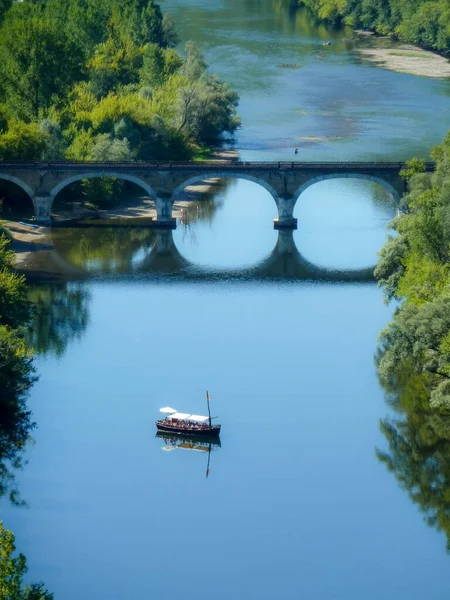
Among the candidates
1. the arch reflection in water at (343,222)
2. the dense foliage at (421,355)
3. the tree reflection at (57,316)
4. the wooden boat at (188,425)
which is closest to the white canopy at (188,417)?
the wooden boat at (188,425)

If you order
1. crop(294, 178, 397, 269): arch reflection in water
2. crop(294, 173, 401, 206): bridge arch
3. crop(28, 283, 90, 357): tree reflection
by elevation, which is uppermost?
crop(294, 173, 401, 206): bridge arch

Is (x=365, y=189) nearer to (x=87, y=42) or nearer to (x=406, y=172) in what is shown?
(x=406, y=172)

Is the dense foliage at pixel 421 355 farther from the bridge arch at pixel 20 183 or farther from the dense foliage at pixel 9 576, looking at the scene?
the bridge arch at pixel 20 183

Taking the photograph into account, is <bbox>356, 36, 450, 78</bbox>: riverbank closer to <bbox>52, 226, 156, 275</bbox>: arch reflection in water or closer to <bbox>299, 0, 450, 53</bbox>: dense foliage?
<bbox>299, 0, 450, 53</bbox>: dense foliage

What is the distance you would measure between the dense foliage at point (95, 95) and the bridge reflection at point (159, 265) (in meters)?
11.1

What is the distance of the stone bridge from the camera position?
10912 cm

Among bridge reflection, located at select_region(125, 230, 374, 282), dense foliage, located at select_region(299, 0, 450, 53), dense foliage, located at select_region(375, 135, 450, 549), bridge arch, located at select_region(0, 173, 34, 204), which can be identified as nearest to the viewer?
dense foliage, located at select_region(375, 135, 450, 549)

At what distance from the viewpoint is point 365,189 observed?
121 m

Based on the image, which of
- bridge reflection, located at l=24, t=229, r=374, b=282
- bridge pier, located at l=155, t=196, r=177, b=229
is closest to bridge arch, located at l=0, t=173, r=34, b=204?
bridge reflection, located at l=24, t=229, r=374, b=282

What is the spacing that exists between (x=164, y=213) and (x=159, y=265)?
31.9 ft

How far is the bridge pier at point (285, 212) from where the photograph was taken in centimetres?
Result: 10938

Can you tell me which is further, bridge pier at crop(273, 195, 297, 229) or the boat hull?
bridge pier at crop(273, 195, 297, 229)

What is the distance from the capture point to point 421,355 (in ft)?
247

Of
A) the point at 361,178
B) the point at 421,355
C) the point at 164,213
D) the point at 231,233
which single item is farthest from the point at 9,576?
the point at 361,178
